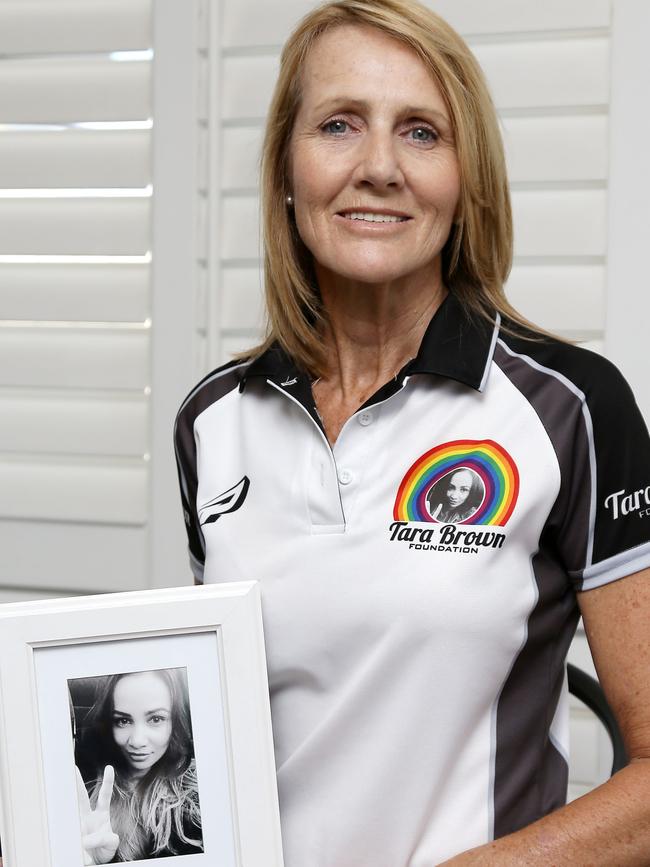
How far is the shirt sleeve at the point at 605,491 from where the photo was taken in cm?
126

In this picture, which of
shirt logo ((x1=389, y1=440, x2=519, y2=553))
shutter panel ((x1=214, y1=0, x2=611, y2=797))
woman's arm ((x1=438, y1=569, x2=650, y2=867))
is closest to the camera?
woman's arm ((x1=438, y1=569, x2=650, y2=867))

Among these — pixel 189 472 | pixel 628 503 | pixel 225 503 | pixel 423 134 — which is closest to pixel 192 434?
pixel 189 472

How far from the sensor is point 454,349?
138cm

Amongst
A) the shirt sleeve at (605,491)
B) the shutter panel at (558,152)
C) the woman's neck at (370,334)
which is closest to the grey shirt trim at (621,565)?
the shirt sleeve at (605,491)

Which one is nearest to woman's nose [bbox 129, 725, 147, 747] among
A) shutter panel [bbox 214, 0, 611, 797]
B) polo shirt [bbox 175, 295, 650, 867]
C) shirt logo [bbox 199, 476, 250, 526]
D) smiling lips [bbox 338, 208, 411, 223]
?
polo shirt [bbox 175, 295, 650, 867]

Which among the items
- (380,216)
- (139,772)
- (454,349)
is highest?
(380,216)

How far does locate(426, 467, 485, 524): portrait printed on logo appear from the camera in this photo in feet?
4.26

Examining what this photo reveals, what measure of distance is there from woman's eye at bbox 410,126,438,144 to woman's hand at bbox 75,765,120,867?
0.85 meters

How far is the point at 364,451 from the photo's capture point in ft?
4.49

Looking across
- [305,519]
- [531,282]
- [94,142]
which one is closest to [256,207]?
[94,142]

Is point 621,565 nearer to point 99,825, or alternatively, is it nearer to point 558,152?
point 99,825

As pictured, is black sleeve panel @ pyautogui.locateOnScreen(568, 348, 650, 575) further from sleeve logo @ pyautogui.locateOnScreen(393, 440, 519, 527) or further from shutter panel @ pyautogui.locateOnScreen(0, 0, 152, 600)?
shutter panel @ pyautogui.locateOnScreen(0, 0, 152, 600)

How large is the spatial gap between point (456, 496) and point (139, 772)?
0.48 meters

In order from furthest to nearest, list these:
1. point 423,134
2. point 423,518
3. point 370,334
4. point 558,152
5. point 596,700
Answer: point 558,152 → point 596,700 → point 370,334 → point 423,134 → point 423,518
